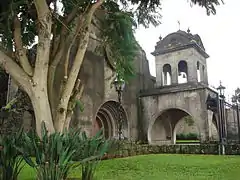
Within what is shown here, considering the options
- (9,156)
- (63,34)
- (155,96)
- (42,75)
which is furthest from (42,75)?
(155,96)

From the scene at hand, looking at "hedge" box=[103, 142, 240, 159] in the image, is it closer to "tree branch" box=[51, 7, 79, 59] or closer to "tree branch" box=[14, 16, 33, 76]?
"tree branch" box=[51, 7, 79, 59]

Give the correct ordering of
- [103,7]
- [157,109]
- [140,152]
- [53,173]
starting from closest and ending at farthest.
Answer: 1. [53,173]
2. [103,7]
3. [140,152]
4. [157,109]

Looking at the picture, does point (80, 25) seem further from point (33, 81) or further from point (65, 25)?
point (33, 81)

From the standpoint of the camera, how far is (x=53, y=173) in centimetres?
420

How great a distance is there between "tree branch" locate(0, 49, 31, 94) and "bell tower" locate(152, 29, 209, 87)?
1420 centimetres

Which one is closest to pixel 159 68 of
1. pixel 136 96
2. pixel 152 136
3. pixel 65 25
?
pixel 136 96

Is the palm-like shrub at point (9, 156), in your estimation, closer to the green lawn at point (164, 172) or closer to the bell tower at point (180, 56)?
the green lawn at point (164, 172)

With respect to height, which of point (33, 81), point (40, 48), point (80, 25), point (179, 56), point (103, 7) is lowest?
point (33, 81)

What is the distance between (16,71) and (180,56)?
15.1 m

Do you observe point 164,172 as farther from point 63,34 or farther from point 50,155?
point 63,34

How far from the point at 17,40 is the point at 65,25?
1301 mm

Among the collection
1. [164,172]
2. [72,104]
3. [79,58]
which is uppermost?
[79,58]

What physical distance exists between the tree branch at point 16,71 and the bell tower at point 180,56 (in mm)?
14201

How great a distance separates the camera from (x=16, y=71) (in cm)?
621
